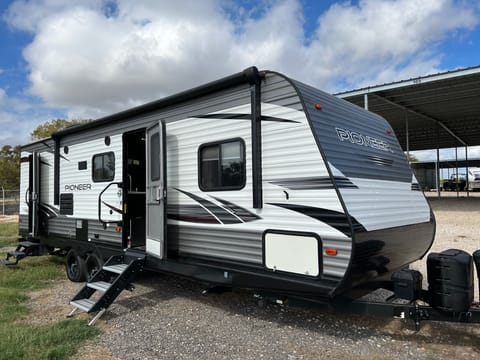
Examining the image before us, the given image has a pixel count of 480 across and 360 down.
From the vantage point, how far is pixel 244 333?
173 inches

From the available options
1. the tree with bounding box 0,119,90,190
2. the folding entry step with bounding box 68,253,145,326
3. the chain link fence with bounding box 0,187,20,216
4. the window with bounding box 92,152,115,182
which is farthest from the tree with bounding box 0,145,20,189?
the folding entry step with bounding box 68,253,145,326

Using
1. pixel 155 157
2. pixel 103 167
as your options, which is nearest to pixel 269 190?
pixel 155 157

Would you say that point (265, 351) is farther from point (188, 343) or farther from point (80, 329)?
point (80, 329)

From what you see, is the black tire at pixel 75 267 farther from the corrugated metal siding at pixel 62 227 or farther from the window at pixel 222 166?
the window at pixel 222 166

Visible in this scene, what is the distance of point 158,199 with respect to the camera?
5.22m

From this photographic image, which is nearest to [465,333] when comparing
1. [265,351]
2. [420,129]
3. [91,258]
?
[265,351]

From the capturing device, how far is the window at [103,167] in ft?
20.9

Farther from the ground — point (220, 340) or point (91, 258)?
point (91, 258)

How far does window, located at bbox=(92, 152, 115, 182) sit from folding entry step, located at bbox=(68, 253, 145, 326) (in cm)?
136

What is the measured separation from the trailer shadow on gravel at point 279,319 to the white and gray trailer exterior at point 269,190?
2.01ft

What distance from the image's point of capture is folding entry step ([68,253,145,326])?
4.93 m

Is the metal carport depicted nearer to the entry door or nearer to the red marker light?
the entry door

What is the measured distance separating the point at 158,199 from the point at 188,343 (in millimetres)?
1851

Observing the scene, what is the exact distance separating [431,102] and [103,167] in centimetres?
1570
